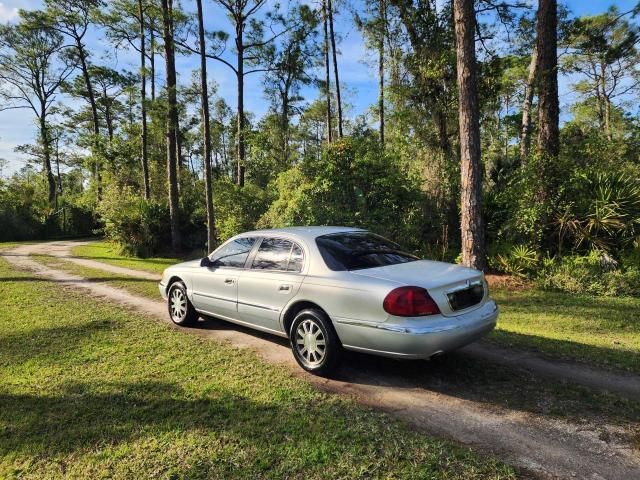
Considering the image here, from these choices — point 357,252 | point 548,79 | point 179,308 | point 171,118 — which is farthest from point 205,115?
point 357,252

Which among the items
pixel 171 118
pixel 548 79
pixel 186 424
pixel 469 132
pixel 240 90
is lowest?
pixel 186 424

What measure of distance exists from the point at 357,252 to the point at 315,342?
3.60 ft

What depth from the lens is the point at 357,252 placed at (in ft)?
15.5

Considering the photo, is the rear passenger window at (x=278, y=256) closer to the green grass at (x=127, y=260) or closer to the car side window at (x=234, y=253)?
the car side window at (x=234, y=253)

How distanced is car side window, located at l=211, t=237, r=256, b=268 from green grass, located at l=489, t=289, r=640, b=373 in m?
3.54

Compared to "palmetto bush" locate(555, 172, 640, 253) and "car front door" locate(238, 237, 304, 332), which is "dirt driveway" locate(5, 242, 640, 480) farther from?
"palmetto bush" locate(555, 172, 640, 253)

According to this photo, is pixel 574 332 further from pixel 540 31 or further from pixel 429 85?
pixel 429 85

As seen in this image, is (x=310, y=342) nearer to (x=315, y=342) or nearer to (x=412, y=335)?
(x=315, y=342)

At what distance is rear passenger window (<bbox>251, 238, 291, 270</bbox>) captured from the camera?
4.99m

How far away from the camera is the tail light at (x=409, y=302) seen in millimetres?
3814

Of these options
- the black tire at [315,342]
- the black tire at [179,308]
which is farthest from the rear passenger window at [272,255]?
the black tire at [179,308]

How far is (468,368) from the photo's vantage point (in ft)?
15.1

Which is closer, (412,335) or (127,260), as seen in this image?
(412,335)

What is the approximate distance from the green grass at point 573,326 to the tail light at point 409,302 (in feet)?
7.47
